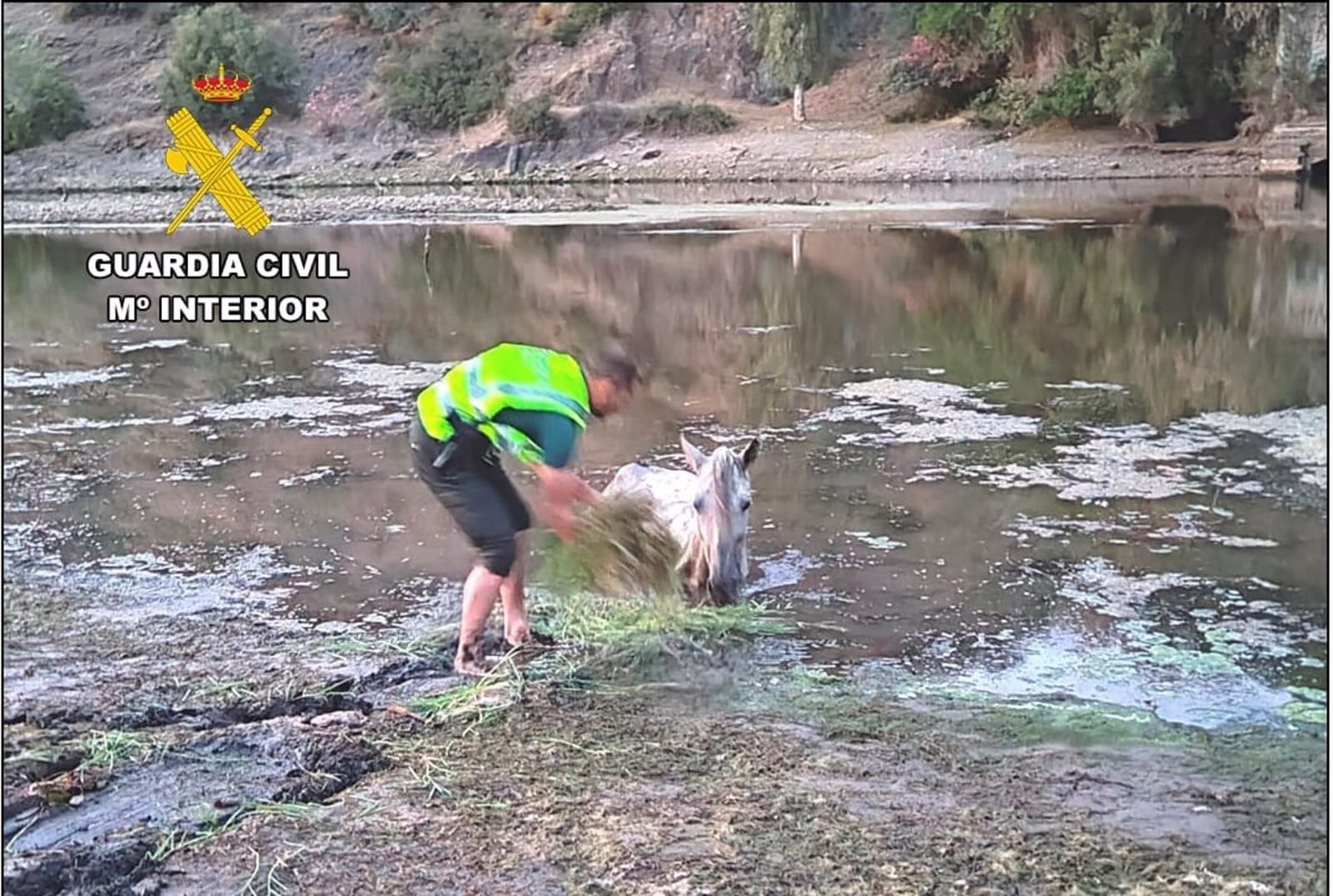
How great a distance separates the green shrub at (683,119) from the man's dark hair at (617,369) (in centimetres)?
4218

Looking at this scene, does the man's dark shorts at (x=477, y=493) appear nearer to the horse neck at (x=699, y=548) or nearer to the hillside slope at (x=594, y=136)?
the horse neck at (x=699, y=548)

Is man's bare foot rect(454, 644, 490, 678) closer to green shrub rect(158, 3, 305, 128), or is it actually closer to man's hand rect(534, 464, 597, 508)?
man's hand rect(534, 464, 597, 508)

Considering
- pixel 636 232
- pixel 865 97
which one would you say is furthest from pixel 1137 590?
pixel 865 97

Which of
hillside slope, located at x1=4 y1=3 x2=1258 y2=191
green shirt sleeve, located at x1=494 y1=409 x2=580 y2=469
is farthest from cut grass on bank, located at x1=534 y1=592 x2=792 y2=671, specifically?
hillside slope, located at x1=4 y1=3 x2=1258 y2=191

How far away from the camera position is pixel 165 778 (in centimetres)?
506

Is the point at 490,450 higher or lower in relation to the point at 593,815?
higher

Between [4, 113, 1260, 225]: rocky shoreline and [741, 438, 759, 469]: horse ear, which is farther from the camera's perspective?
[4, 113, 1260, 225]: rocky shoreline

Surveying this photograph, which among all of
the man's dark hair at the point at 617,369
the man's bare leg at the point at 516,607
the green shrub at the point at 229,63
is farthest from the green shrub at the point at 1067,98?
the man's dark hair at the point at 617,369

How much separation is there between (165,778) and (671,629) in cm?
238

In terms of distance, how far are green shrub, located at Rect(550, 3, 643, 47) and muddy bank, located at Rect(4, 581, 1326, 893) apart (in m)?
50.6

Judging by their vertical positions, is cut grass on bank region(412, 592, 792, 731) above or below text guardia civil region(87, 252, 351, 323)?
above

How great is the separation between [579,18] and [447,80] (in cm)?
731

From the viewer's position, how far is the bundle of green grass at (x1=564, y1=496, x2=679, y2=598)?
637 cm

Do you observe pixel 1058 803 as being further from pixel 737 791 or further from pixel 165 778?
pixel 165 778
